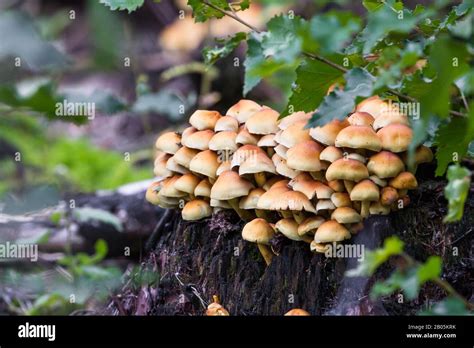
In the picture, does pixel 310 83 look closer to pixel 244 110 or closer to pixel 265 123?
pixel 265 123

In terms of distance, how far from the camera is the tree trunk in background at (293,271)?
2.82 meters

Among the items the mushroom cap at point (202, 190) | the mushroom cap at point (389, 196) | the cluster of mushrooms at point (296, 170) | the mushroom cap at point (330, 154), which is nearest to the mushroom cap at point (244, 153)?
the cluster of mushrooms at point (296, 170)

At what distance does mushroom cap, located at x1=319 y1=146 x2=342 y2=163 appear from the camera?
2670 millimetres

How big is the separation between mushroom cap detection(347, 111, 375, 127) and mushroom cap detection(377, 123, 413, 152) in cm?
10

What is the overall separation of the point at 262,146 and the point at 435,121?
76cm

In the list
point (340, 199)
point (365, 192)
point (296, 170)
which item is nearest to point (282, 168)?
point (296, 170)

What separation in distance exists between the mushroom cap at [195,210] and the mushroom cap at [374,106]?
0.80 m

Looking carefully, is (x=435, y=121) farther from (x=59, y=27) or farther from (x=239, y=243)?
Answer: (x=59, y=27)

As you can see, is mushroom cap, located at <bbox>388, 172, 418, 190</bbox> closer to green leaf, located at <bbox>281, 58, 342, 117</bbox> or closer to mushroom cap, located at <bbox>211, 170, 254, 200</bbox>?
green leaf, located at <bbox>281, 58, 342, 117</bbox>

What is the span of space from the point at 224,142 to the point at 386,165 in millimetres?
719

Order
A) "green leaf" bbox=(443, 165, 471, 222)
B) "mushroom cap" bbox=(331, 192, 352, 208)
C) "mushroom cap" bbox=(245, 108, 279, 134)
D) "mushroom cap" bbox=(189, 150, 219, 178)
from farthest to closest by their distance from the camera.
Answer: "mushroom cap" bbox=(189, 150, 219, 178), "mushroom cap" bbox=(245, 108, 279, 134), "mushroom cap" bbox=(331, 192, 352, 208), "green leaf" bbox=(443, 165, 471, 222)

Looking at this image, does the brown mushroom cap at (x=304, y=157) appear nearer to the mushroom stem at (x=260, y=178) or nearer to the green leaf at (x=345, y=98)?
the mushroom stem at (x=260, y=178)

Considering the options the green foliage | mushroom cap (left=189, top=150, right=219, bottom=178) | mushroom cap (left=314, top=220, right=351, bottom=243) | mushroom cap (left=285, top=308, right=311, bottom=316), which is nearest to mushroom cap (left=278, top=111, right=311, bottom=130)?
mushroom cap (left=189, top=150, right=219, bottom=178)
